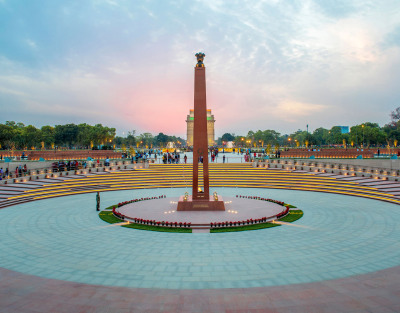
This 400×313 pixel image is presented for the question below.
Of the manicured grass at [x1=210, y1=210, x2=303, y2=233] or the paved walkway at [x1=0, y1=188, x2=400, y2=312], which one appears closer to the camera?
the paved walkway at [x1=0, y1=188, x2=400, y2=312]

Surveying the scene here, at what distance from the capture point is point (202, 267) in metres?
8.84

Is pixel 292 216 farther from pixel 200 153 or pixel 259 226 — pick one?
pixel 200 153

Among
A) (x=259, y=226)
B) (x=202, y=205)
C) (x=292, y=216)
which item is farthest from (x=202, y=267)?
(x=292, y=216)

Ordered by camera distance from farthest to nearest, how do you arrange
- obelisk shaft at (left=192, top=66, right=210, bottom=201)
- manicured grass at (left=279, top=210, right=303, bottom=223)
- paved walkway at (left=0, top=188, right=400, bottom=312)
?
obelisk shaft at (left=192, top=66, right=210, bottom=201), manicured grass at (left=279, top=210, right=303, bottom=223), paved walkway at (left=0, top=188, right=400, bottom=312)

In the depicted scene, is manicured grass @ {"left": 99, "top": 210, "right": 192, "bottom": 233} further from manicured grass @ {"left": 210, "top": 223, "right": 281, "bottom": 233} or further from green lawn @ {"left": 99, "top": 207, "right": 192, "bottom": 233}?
manicured grass @ {"left": 210, "top": 223, "right": 281, "bottom": 233}

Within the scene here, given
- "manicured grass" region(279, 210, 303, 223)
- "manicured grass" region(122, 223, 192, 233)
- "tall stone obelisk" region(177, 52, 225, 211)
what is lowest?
"manicured grass" region(122, 223, 192, 233)

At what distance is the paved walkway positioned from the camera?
656 cm

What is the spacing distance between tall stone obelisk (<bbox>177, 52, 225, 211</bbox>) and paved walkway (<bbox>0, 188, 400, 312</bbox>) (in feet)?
16.2

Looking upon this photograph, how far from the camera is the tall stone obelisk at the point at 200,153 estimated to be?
1734cm

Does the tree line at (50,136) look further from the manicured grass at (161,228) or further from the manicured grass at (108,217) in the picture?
the manicured grass at (161,228)

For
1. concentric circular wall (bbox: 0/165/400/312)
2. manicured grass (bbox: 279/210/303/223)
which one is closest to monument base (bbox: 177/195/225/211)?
manicured grass (bbox: 279/210/303/223)

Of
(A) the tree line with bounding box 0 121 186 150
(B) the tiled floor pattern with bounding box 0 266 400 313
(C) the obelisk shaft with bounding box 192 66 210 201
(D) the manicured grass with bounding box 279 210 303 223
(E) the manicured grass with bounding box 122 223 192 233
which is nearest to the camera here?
(B) the tiled floor pattern with bounding box 0 266 400 313

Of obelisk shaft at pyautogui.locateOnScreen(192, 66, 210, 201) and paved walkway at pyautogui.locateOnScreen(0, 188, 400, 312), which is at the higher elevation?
obelisk shaft at pyautogui.locateOnScreen(192, 66, 210, 201)

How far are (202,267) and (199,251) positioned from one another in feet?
5.04
